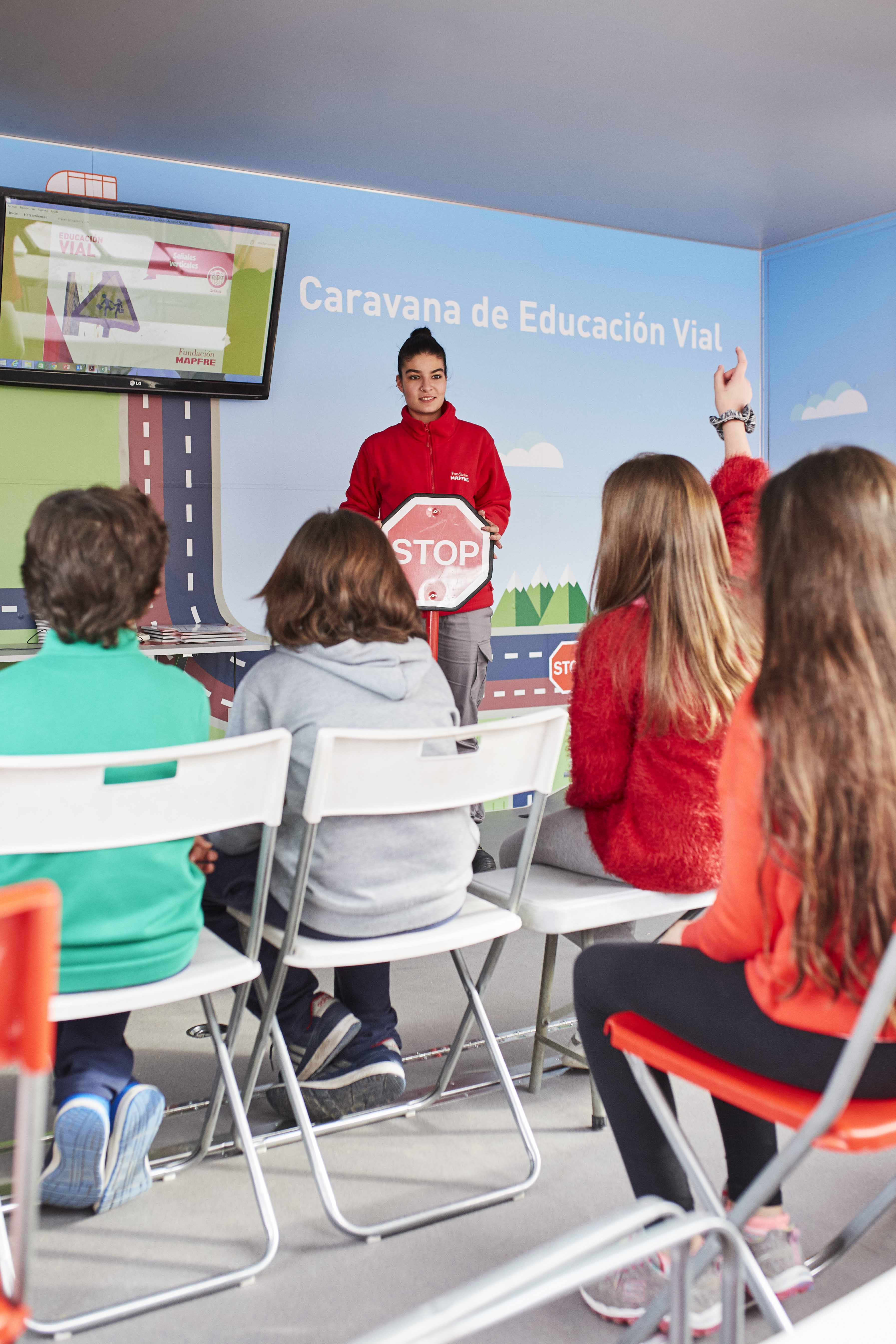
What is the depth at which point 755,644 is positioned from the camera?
2.14 metres

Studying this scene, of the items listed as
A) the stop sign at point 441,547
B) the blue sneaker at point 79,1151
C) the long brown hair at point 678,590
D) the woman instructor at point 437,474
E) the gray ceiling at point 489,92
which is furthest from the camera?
the woman instructor at point 437,474

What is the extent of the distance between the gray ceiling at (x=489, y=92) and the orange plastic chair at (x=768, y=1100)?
3160 millimetres

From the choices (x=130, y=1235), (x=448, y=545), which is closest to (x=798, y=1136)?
(x=130, y=1235)

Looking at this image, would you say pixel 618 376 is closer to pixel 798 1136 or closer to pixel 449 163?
pixel 449 163

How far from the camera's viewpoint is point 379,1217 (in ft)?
6.26

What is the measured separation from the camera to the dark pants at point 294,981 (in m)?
2.16

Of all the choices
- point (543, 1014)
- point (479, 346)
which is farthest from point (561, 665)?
point (543, 1014)

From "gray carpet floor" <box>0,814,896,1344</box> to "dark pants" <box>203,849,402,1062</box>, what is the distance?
0.67 feet

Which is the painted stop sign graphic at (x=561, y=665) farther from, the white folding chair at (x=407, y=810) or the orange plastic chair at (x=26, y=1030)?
the orange plastic chair at (x=26, y=1030)

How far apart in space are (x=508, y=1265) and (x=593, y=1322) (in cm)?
95

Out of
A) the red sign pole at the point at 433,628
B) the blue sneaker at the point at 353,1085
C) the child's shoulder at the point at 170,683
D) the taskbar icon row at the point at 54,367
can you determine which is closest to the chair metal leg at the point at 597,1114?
the blue sneaker at the point at 353,1085

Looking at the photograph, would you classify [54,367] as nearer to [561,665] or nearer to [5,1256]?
[561,665]

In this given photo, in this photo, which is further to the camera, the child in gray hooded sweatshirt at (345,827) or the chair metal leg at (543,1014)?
the chair metal leg at (543,1014)

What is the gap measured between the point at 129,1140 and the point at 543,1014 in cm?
94
